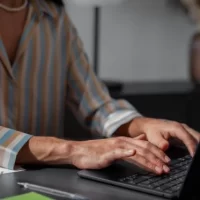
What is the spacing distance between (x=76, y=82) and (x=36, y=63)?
0.48 ft

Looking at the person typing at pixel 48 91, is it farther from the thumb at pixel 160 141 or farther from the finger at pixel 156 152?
the finger at pixel 156 152

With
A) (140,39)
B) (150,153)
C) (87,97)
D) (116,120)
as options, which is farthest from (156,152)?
(140,39)

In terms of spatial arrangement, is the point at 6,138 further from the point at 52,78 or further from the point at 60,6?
the point at 60,6

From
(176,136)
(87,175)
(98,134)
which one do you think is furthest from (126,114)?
(87,175)

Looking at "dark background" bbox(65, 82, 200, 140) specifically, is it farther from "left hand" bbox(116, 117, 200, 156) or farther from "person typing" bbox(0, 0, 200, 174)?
"left hand" bbox(116, 117, 200, 156)

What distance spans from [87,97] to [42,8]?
0.28 meters

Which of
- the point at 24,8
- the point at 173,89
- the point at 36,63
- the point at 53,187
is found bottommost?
the point at 173,89

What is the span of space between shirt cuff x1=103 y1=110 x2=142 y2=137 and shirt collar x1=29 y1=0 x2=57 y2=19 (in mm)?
333

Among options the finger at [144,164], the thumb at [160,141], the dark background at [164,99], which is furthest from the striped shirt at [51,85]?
the dark background at [164,99]

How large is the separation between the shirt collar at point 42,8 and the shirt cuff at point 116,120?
0.33 m

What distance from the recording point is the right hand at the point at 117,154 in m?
1.10

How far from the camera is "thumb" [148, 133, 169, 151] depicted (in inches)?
52.0

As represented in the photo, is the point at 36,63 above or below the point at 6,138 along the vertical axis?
above

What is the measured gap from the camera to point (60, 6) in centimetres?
165
